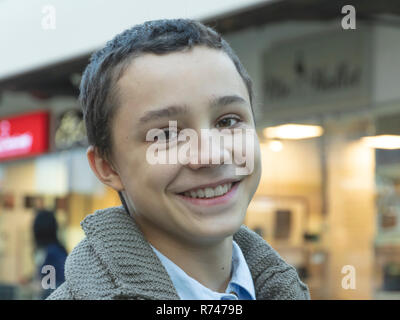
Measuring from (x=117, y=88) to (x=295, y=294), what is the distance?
0.49m

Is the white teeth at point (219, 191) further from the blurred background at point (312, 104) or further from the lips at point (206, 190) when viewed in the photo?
the blurred background at point (312, 104)

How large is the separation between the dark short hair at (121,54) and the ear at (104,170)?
0.04ft

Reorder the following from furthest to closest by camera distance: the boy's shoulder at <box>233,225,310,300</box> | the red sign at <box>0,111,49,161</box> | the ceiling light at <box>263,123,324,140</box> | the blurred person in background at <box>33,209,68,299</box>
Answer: the red sign at <box>0,111,49,161</box> → the ceiling light at <box>263,123,324,140</box> → the blurred person in background at <box>33,209,68,299</box> → the boy's shoulder at <box>233,225,310,300</box>

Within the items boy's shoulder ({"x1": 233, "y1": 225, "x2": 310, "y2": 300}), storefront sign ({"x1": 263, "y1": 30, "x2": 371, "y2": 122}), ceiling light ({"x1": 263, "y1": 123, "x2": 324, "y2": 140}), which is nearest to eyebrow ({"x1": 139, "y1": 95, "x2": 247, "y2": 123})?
boy's shoulder ({"x1": 233, "y1": 225, "x2": 310, "y2": 300})

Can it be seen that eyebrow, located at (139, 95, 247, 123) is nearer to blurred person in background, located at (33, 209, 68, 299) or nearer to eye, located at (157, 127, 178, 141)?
eye, located at (157, 127, 178, 141)

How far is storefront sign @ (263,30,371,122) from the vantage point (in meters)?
5.49

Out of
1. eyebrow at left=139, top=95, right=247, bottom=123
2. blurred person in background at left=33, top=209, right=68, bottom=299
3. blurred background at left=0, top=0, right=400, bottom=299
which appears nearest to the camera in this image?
eyebrow at left=139, top=95, right=247, bottom=123

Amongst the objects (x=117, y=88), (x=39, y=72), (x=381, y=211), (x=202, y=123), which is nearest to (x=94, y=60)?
(x=117, y=88)

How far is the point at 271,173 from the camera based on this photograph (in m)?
6.21

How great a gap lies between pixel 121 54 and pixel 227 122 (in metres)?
0.19

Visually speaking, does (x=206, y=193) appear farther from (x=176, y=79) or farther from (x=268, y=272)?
(x=268, y=272)

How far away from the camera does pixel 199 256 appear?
0.98 metres

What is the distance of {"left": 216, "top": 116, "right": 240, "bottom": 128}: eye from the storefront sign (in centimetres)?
473

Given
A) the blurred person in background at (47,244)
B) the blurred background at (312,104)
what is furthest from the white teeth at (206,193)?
the blurred background at (312,104)
